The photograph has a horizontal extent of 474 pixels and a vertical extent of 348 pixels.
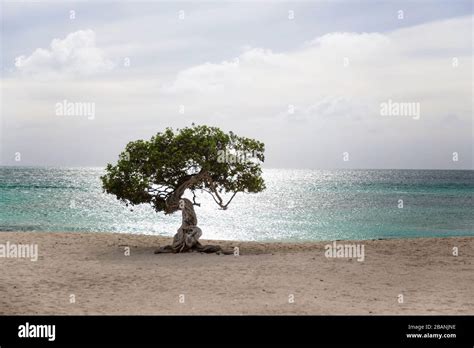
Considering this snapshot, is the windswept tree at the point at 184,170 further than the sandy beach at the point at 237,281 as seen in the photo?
Yes

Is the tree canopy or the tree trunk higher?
the tree canopy

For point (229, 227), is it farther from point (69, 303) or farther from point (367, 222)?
point (69, 303)

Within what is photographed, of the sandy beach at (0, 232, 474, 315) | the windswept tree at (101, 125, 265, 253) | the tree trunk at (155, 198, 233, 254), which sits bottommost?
the sandy beach at (0, 232, 474, 315)

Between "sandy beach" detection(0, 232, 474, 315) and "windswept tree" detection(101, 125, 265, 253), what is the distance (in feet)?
6.99

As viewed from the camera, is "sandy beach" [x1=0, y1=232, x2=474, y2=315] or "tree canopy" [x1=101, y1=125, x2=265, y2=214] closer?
"sandy beach" [x1=0, y1=232, x2=474, y2=315]

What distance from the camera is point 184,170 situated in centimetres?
2427

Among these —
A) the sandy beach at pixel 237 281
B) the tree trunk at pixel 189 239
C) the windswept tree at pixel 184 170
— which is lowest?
the sandy beach at pixel 237 281

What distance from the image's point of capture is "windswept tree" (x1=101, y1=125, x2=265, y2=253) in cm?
2348

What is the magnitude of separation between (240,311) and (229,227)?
4158cm

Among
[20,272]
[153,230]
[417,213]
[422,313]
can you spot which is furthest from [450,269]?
[417,213]

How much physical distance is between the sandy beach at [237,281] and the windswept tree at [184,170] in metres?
2.13

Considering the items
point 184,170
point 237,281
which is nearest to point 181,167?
point 184,170

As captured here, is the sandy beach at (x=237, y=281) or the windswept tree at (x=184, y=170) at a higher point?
the windswept tree at (x=184, y=170)

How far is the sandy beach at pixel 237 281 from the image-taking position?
616 inches
